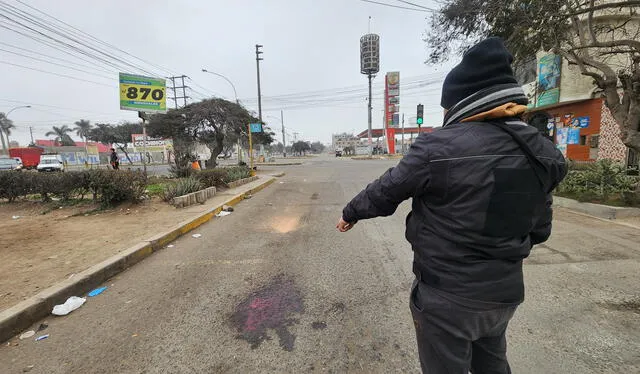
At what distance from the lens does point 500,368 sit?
148cm

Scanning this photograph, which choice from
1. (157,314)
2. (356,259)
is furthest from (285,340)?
(356,259)

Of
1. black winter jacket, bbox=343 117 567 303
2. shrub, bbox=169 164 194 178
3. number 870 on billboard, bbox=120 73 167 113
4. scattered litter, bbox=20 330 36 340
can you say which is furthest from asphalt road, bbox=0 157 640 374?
number 870 on billboard, bbox=120 73 167 113

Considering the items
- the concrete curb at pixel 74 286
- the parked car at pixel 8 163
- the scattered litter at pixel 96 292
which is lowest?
the scattered litter at pixel 96 292

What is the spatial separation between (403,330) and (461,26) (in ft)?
29.2

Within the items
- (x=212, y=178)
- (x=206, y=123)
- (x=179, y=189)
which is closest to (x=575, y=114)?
(x=212, y=178)

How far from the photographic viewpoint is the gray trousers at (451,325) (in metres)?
1.29

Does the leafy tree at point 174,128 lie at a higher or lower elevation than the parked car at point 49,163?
higher

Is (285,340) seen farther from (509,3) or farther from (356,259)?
(509,3)

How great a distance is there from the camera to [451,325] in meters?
1.31

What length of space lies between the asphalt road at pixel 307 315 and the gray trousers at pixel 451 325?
895 millimetres

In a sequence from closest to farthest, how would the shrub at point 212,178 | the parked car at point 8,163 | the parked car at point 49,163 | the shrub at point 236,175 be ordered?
the shrub at point 212,178, the shrub at point 236,175, the parked car at point 49,163, the parked car at point 8,163

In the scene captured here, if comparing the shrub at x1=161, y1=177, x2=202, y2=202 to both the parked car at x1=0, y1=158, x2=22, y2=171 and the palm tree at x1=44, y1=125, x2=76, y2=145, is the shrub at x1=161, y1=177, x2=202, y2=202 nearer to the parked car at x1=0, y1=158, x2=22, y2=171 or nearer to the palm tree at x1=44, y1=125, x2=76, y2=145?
the parked car at x1=0, y1=158, x2=22, y2=171

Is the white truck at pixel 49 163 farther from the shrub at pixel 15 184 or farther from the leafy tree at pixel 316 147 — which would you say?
the leafy tree at pixel 316 147

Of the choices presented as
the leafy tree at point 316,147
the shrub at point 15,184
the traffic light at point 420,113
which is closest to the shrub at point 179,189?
the shrub at point 15,184
